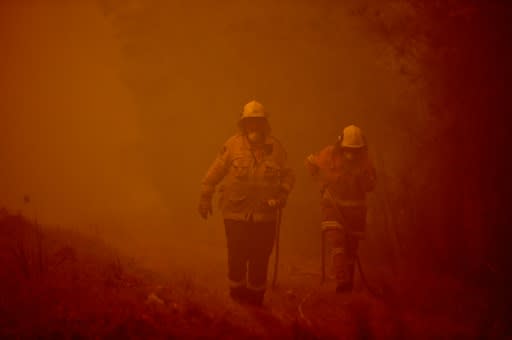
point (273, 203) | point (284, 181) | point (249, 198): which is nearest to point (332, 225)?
point (284, 181)

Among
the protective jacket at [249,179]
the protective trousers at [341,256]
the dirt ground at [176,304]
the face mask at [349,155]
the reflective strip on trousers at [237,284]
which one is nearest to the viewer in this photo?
the dirt ground at [176,304]

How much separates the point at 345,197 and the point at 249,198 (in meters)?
1.50

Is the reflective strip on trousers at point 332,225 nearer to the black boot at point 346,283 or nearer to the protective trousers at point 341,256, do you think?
the protective trousers at point 341,256

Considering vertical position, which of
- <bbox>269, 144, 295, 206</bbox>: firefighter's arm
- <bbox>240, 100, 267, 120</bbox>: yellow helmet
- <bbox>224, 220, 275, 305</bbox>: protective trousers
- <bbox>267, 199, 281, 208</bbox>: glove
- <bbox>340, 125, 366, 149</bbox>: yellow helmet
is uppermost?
<bbox>240, 100, 267, 120</bbox>: yellow helmet

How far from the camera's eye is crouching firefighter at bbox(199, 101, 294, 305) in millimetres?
5074

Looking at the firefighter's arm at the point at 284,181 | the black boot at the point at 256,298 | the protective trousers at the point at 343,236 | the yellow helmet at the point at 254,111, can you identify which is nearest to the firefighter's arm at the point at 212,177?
the yellow helmet at the point at 254,111

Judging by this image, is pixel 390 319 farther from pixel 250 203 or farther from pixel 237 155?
pixel 237 155

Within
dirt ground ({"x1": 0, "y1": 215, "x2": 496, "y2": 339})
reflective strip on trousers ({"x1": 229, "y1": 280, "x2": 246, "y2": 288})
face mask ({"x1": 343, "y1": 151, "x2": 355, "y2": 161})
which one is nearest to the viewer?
dirt ground ({"x1": 0, "y1": 215, "x2": 496, "y2": 339})

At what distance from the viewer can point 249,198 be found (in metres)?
5.06

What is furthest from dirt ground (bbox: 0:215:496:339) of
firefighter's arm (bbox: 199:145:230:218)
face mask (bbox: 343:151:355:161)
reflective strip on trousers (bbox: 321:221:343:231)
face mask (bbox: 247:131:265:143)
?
face mask (bbox: 247:131:265:143)

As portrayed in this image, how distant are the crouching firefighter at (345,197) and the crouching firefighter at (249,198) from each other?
0.83 metres

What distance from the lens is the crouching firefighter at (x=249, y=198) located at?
507 centimetres

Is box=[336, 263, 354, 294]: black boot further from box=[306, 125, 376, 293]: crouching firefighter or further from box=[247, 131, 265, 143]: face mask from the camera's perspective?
box=[247, 131, 265, 143]: face mask

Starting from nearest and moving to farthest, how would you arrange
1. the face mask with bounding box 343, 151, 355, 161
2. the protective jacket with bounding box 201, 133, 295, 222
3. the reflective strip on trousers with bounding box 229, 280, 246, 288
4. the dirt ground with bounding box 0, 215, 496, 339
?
the dirt ground with bounding box 0, 215, 496, 339 < the protective jacket with bounding box 201, 133, 295, 222 < the reflective strip on trousers with bounding box 229, 280, 246, 288 < the face mask with bounding box 343, 151, 355, 161
